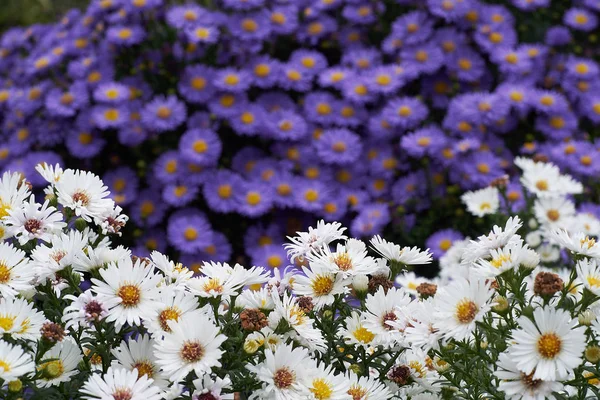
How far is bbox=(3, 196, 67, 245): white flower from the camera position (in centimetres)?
149

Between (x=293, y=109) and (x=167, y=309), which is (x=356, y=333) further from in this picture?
(x=293, y=109)

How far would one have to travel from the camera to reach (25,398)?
133 cm

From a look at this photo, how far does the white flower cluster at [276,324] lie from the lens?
1.25 metres

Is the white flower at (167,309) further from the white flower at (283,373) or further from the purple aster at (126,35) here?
the purple aster at (126,35)

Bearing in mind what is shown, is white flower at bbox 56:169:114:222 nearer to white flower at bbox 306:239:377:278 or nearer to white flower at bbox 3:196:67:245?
white flower at bbox 3:196:67:245

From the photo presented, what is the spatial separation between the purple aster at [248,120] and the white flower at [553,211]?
4.02 ft

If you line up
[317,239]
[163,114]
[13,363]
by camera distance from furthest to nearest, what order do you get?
[163,114] → [317,239] → [13,363]

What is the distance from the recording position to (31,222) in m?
1.50

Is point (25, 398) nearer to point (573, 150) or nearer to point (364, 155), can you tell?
point (364, 155)

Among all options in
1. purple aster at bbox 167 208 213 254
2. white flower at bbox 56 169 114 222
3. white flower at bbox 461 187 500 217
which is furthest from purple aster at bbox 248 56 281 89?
white flower at bbox 56 169 114 222

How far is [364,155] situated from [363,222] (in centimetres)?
40

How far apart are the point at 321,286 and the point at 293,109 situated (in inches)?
82.4

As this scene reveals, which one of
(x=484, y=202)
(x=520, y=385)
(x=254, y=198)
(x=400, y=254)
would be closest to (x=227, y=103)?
(x=254, y=198)

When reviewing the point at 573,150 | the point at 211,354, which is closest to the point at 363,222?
the point at 573,150
